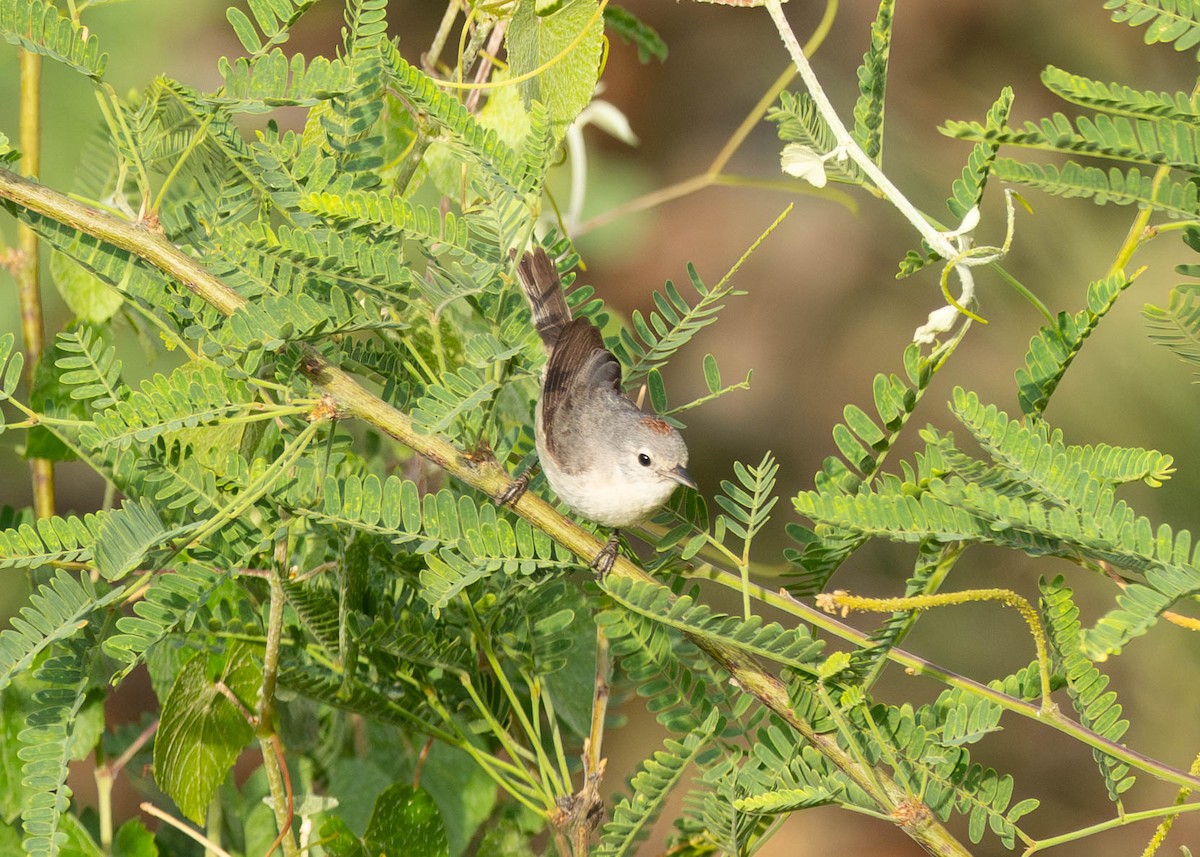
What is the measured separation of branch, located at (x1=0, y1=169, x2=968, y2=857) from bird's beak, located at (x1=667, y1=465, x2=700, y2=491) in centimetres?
36

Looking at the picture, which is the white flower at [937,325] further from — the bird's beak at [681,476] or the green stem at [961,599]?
the bird's beak at [681,476]

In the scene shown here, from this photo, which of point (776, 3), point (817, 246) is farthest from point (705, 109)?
point (776, 3)

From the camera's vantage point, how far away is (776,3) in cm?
115

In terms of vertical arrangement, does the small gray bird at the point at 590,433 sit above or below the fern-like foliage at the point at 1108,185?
below

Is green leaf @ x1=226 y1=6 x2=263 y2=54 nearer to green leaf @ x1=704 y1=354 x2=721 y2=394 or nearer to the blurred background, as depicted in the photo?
green leaf @ x1=704 y1=354 x2=721 y2=394

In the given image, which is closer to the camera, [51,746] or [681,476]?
[51,746]

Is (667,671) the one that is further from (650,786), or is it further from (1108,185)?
(1108,185)

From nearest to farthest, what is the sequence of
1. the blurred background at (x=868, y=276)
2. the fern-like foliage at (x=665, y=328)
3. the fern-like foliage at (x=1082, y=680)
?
the fern-like foliage at (x=1082, y=680), the fern-like foliage at (x=665, y=328), the blurred background at (x=868, y=276)

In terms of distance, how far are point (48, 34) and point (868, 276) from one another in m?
4.29

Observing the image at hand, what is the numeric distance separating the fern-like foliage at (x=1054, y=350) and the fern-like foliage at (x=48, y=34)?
38.8 inches

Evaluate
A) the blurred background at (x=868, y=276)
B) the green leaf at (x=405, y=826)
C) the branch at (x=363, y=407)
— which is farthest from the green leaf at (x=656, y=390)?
the blurred background at (x=868, y=276)

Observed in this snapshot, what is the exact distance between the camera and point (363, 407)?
1.15 m

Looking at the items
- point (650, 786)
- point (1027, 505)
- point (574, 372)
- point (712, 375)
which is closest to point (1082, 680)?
point (1027, 505)

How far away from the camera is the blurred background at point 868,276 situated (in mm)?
3672
